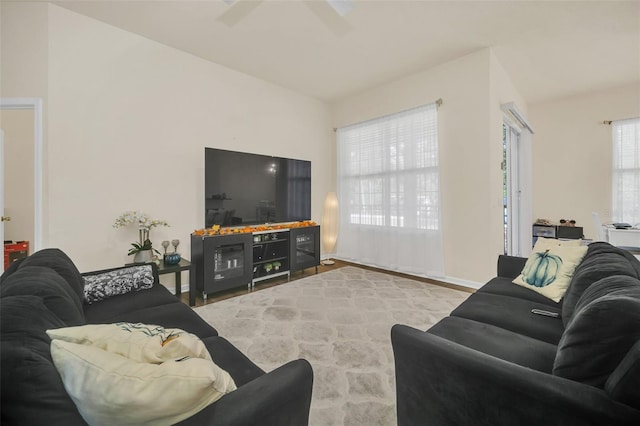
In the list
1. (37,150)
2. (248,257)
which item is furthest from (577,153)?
(37,150)

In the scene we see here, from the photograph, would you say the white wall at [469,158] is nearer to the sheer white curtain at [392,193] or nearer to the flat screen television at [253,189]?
the sheer white curtain at [392,193]

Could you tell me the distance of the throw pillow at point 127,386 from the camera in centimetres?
61

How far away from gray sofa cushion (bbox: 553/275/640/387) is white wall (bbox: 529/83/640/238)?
5.32 meters

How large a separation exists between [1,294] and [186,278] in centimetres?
252

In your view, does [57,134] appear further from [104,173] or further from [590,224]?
[590,224]

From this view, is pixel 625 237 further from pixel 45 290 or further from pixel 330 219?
pixel 45 290

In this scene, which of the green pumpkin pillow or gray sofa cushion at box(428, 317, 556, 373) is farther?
the green pumpkin pillow

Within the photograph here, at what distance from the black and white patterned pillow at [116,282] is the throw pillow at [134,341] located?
4.26 feet

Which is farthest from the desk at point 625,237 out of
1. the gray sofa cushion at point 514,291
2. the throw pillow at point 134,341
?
the throw pillow at point 134,341

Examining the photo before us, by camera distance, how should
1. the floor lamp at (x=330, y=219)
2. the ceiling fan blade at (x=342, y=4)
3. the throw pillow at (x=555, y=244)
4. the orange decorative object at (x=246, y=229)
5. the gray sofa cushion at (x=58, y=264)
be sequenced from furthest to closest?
the floor lamp at (x=330, y=219), the orange decorative object at (x=246, y=229), the ceiling fan blade at (x=342, y=4), the throw pillow at (x=555, y=244), the gray sofa cushion at (x=58, y=264)

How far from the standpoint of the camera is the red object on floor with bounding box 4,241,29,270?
3.52m

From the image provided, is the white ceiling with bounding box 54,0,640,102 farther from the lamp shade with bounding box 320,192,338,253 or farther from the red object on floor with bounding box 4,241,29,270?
the red object on floor with bounding box 4,241,29,270

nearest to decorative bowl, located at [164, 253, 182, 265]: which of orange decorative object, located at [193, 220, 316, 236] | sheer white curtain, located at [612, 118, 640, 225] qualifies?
orange decorative object, located at [193, 220, 316, 236]

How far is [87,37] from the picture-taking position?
2.72 m
